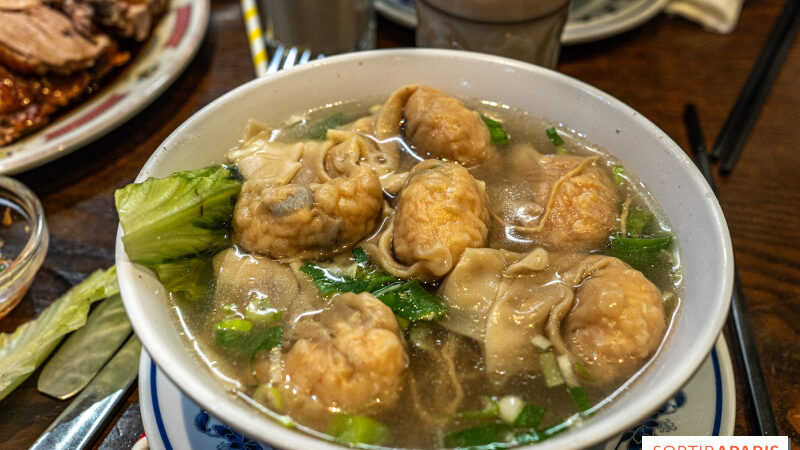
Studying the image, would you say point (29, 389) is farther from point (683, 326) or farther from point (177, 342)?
point (683, 326)

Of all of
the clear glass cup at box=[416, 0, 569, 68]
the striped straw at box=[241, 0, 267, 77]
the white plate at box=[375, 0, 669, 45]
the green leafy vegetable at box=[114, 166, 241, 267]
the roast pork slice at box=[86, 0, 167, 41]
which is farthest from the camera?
the white plate at box=[375, 0, 669, 45]

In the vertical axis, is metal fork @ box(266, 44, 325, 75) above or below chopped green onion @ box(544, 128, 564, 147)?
below

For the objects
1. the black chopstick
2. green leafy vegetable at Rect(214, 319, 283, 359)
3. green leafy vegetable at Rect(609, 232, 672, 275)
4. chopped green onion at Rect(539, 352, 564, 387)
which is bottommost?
the black chopstick

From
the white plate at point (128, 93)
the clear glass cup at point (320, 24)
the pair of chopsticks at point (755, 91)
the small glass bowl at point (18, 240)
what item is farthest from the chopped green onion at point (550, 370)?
the clear glass cup at point (320, 24)

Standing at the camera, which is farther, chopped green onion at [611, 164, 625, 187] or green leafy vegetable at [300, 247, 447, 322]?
chopped green onion at [611, 164, 625, 187]

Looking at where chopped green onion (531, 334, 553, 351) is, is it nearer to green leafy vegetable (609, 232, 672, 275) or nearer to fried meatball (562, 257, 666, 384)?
fried meatball (562, 257, 666, 384)

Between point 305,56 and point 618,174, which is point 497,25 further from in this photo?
point 305,56

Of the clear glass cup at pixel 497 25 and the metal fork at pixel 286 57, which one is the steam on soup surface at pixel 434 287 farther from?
the metal fork at pixel 286 57

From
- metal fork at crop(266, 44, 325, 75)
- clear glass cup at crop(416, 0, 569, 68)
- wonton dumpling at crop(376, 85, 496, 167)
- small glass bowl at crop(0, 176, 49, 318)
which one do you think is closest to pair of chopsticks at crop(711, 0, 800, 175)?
clear glass cup at crop(416, 0, 569, 68)
